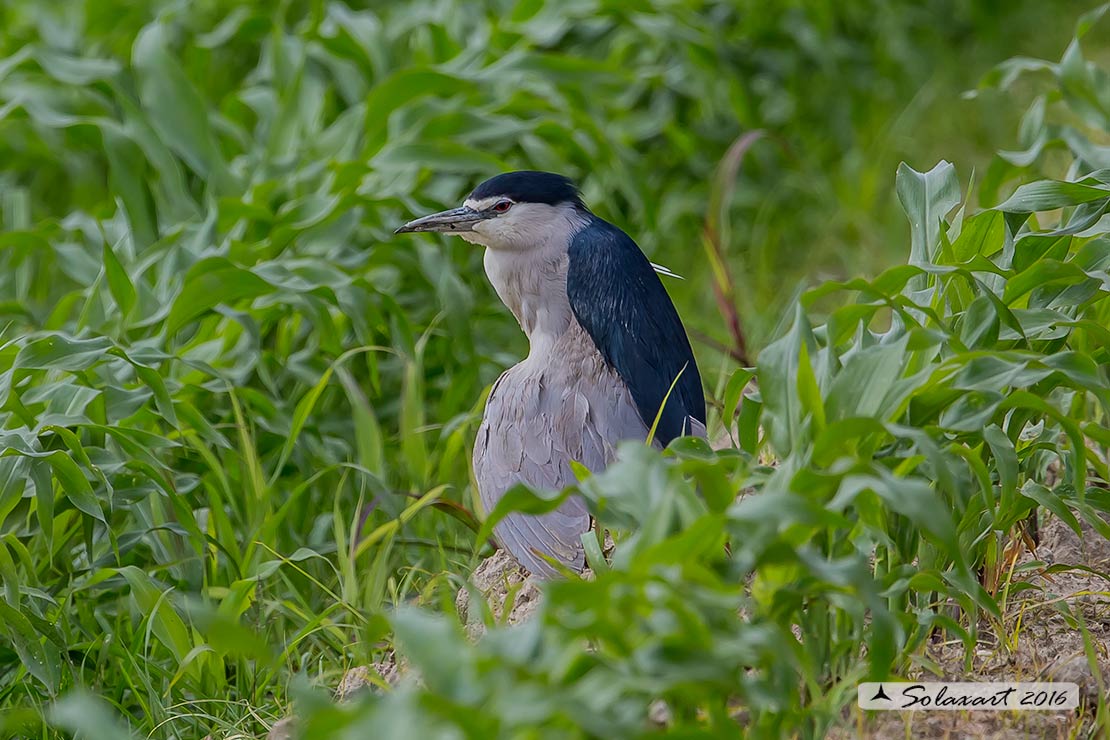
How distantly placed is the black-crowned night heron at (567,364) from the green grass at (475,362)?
177mm

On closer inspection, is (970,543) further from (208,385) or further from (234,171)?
(234,171)

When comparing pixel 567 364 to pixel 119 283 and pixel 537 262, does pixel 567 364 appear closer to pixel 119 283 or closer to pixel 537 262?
pixel 537 262

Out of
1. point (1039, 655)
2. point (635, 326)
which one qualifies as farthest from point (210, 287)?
point (1039, 655)

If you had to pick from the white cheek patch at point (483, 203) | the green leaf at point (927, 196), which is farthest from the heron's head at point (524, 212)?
the green leaf at point (927, 196)

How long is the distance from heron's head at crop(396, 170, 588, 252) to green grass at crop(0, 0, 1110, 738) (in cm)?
52

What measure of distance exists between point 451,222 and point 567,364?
18.8 inches

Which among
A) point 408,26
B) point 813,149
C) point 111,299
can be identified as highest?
point 408,26

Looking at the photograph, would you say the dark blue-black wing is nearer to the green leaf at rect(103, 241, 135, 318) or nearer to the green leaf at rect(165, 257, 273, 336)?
the green leaf at rect(165, 257, 273, 336)

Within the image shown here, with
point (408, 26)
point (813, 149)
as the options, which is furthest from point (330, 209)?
point (813, 149)

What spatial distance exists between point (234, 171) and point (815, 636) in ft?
9.15

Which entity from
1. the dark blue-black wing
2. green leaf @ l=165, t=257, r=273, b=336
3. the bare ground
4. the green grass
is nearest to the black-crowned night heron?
the dark blue-black wing

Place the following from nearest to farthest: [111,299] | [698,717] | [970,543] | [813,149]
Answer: [698,717] < [970,543] < [111,299] < [813,149]

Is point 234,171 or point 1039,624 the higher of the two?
point 234,171

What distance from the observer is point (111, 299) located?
3.69 meters
